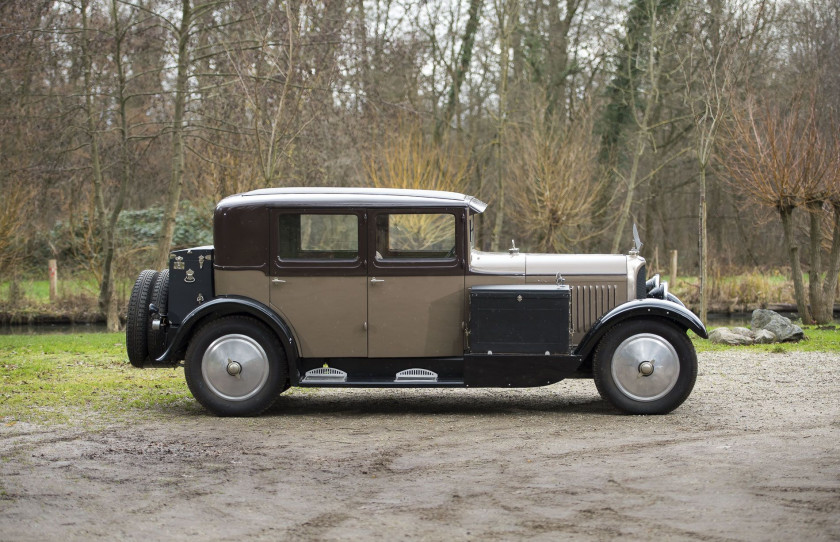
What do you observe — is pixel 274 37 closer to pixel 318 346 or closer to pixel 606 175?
pixel 318 346

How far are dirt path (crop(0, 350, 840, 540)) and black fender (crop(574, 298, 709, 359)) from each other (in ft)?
2.12

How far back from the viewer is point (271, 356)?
7.98 m

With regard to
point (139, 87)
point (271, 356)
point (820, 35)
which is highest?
point (820, 35)

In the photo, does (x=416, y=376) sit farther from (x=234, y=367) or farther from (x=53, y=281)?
(x=53, y=281)

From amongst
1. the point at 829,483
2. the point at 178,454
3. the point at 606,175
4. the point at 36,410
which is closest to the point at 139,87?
the point at 606,175

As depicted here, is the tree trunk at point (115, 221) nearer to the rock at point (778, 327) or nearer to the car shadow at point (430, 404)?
the car shadow at point (430, 404)

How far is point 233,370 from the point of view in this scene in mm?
7973

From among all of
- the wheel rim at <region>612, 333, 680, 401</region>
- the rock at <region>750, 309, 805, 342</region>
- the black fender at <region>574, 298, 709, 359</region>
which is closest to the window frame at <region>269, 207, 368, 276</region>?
the black fender at <region>574, 298, 709, 359</region>

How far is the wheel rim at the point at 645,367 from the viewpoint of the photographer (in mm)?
7898

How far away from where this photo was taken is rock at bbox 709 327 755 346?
13.0 meters

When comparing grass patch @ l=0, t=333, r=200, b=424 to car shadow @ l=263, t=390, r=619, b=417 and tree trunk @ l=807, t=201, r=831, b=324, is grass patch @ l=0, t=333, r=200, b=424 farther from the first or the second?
tree trunk @ l=807, t=201, r=831, b=324

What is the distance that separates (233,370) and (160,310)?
84 cm

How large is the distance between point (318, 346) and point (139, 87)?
15920 millimetres

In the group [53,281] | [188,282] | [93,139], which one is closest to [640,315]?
[188,282]
